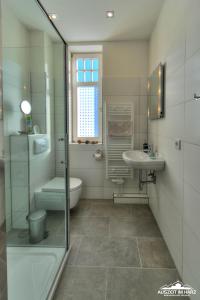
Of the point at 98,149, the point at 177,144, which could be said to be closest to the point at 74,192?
the point at 98,149

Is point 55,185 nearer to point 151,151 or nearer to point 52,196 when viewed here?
point 52,196

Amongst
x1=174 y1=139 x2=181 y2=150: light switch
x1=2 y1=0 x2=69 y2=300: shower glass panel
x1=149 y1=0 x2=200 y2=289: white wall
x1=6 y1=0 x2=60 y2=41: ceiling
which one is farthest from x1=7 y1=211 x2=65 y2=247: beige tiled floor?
x1=6 y1=0 x2=60 y2=41: ceiling

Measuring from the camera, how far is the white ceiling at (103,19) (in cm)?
239

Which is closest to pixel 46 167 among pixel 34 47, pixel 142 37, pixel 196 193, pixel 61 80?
pixel 61 80

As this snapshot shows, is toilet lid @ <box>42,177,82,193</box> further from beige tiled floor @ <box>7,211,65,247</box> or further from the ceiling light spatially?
the ceiling light

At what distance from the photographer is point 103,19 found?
2.71 m

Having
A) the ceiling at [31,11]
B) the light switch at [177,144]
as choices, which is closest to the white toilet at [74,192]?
the light switch at [177,144]

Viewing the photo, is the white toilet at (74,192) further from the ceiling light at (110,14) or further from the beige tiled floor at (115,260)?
the ceiling light at (110,14)

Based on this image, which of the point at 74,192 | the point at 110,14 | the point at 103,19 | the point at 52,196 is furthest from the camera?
the point at 74,192

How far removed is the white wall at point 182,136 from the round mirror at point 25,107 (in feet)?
4.90

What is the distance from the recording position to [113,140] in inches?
132

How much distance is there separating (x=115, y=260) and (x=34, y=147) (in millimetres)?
1401

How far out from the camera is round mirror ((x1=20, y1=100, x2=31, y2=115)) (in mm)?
2229

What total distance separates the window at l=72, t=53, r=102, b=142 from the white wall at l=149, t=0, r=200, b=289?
1424 mm
